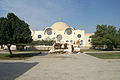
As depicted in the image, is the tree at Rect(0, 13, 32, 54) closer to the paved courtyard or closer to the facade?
the paved courtyard

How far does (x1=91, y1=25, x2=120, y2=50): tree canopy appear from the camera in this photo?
38.3m

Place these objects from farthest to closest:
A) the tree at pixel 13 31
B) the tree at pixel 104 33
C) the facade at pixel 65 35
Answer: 1. the facade at pixel 65 35
2. the tree at pixel 104 33
3. the tree at pixel 13 31

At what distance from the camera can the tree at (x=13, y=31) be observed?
18.1 metres

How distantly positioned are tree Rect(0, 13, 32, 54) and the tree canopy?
87.4ft

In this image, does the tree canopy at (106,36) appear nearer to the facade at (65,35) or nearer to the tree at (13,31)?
the facade at (65,35)

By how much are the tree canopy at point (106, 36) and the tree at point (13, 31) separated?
26.6 m

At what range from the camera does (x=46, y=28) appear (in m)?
69.2

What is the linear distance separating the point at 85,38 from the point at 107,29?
83.9 ft

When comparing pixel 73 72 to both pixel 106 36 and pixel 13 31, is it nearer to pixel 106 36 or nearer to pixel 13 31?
pixel 13 31

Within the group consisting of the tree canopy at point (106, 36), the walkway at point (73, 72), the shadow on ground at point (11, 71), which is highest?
the tree canopy at point (106, 36)

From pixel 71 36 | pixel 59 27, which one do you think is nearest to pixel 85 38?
pixel 71 36

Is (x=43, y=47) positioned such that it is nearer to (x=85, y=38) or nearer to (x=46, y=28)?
(x=46, y=28)

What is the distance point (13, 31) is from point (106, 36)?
1155 inches

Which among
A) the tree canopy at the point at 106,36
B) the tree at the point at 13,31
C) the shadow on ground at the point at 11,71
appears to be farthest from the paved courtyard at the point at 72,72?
the tree canopy at the point at 106,36
